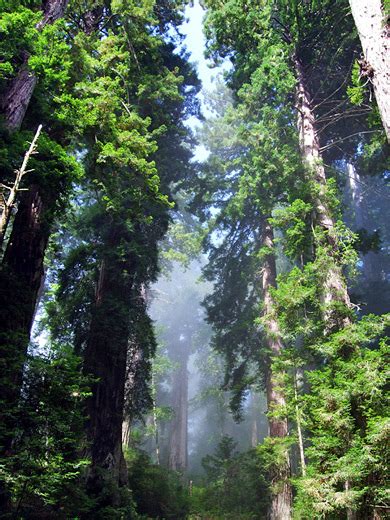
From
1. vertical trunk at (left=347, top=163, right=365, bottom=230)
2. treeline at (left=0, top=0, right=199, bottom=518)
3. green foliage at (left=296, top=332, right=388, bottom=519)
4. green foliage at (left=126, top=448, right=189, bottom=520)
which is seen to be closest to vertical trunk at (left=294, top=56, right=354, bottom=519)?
green foliage at (left=296, top=332, right=388, bottom=519)

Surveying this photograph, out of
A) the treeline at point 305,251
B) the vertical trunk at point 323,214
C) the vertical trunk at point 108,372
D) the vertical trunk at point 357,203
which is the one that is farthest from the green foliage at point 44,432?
the vertical trunk at point 357,203

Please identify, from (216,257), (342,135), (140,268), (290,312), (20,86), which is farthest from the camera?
(216,257)

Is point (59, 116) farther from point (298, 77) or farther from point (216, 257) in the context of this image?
point (216, 257)

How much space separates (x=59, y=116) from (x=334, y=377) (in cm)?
625

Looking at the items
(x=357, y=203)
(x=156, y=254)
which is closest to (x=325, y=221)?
(x=156, y=254)

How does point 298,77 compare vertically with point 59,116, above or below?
above

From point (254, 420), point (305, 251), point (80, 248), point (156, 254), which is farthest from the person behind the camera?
point (254, 420)

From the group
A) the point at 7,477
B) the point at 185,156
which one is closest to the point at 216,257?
the point at 185,156

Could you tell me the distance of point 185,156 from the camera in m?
15.8

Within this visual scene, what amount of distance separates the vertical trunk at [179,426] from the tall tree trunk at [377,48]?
76.4 feet

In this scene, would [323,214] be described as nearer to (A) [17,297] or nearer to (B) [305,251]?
(B) [305,251]

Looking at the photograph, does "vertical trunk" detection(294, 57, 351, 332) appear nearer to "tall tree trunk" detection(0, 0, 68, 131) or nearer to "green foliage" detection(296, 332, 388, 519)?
"green foliage" detection(296, 332, 388, 519)

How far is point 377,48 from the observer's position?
574cm

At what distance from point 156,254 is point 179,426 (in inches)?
937
